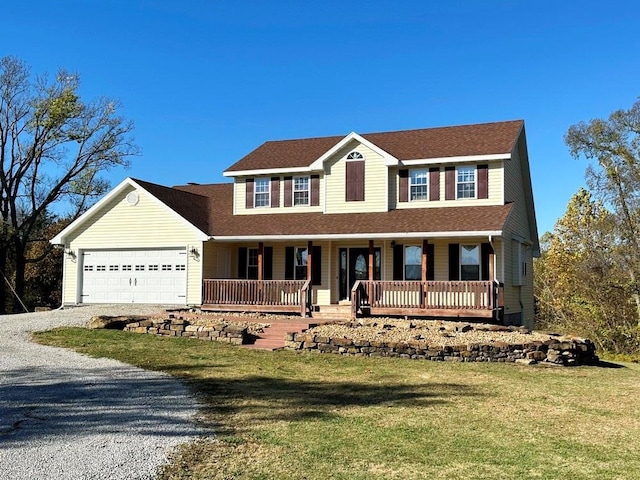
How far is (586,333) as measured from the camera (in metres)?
32.9

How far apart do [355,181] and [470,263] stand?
5060mm

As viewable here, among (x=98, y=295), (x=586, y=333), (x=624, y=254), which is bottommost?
(x=586, y=333)

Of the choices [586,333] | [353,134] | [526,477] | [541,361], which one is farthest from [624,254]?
[526,477]

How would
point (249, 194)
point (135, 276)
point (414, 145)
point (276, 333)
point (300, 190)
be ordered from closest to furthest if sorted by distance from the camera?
point (276, 333) → point (414, 145) → point (300, 190) → point (135, 276) → point (249, 194)

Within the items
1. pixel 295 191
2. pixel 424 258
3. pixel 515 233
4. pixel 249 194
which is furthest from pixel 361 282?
pixel 249 194

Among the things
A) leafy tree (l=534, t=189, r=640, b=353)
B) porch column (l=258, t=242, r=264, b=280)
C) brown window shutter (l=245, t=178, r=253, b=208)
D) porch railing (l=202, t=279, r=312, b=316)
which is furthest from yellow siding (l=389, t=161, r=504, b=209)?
leafy tree (l=534, t=189, r=640, b=353)

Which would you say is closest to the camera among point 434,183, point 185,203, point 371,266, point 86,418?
point 86,418

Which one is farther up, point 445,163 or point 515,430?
point 445,163

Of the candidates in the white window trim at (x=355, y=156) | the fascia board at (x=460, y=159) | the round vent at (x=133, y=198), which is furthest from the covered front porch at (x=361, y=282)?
the round vent at (x=133, y=198)

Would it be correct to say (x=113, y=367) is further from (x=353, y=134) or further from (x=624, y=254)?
(x=624, y=254)

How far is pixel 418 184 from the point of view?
21.0m

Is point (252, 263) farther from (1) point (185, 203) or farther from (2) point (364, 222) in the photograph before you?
(2) point (364, 222)

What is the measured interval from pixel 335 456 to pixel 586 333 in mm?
30381

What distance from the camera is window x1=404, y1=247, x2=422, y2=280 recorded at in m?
20.3
